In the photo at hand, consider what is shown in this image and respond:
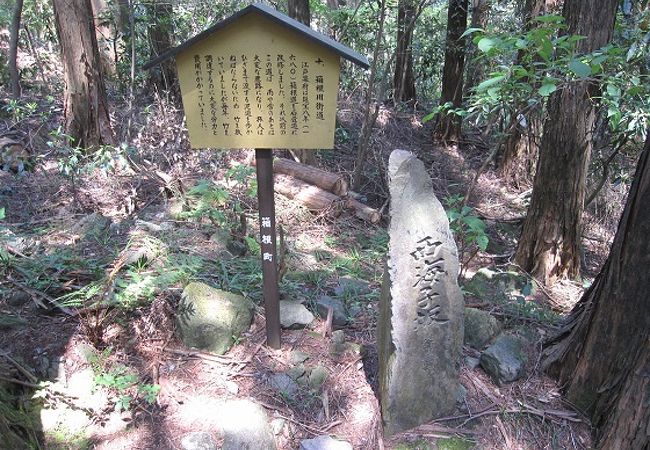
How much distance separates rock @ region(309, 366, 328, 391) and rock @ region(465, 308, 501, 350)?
3.37 feet

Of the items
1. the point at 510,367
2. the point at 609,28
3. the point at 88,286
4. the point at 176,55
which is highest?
the point at 609,28

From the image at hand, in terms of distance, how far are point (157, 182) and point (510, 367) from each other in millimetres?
4445

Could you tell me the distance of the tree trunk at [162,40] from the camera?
7.47m

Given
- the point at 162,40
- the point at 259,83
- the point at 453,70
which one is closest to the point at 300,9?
the point at 162,40

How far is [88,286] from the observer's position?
2.96 metres

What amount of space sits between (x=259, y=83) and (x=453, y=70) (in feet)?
25.1

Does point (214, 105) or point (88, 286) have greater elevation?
point (214, 105)

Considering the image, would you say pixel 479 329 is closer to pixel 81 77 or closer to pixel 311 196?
pixel 311 196

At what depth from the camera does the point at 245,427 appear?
2541mm

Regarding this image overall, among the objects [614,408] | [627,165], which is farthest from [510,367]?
[627,165]

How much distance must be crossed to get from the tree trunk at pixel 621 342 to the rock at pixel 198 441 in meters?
2.07

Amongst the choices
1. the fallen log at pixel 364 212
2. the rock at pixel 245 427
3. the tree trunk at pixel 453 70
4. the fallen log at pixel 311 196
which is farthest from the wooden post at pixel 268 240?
the tree trunk at pixel 453 70

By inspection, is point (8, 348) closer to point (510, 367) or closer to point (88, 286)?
point (88, 286)

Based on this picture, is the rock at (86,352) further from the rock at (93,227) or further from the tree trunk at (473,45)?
the tree trunk at (473,45)
